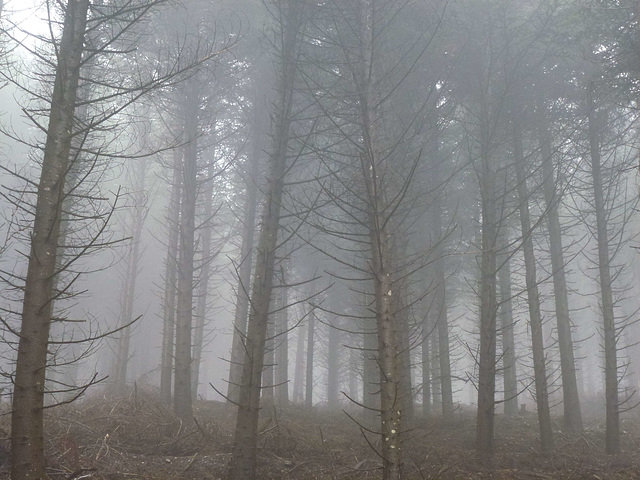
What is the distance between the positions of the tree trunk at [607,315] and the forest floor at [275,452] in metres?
0.48

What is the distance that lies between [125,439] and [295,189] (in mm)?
9911

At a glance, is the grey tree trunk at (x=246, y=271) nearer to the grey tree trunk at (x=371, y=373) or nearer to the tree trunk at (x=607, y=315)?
the grey tree trunk at (x=371, y=373)

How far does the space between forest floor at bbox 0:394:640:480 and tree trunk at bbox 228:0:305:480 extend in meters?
0.41

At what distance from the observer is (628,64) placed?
7.59 metres

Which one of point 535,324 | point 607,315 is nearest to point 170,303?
point 535,324

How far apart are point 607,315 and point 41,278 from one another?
31.0 feet

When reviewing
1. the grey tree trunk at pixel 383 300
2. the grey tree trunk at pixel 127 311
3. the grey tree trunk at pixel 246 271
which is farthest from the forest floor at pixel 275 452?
the grey tree trunk at pixel 127 311

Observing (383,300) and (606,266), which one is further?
(606,266)

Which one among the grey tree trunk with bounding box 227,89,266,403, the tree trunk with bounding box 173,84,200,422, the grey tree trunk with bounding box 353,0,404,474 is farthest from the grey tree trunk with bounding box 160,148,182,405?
the grey tree trunk with bounding box 353,0,404,474

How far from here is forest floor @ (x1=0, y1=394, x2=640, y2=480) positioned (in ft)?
20.1

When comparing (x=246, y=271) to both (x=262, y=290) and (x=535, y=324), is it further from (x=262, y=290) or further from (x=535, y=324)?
(x=262, y=290)

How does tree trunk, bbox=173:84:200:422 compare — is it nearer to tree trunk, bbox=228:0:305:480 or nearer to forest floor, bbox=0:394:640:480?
forest floor, bbox=0:394:640:480

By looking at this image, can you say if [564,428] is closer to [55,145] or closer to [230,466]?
[230,466]

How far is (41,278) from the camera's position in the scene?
4145 millimetres
